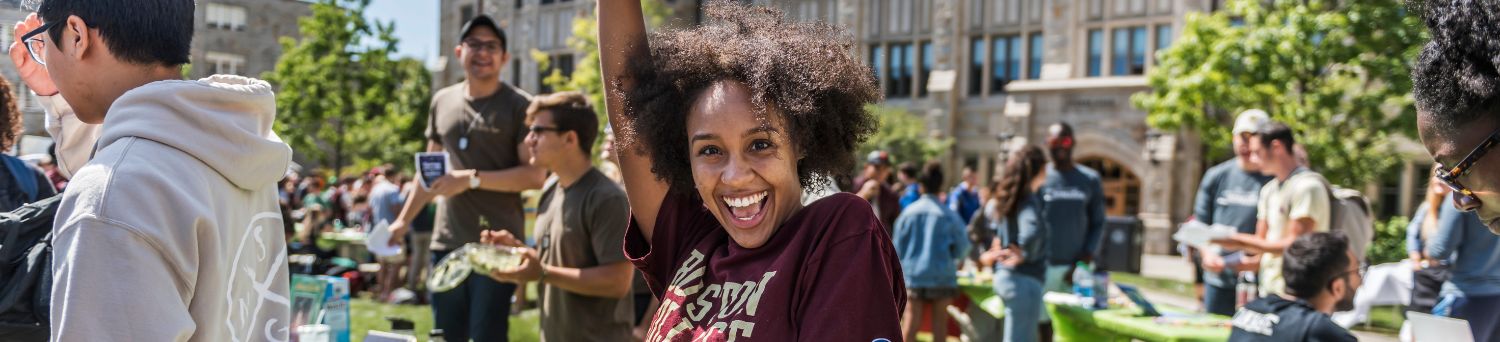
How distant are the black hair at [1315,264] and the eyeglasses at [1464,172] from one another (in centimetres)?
269

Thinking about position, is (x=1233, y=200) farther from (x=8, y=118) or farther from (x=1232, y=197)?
(x=8, y=118)

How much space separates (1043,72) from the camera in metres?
27.1

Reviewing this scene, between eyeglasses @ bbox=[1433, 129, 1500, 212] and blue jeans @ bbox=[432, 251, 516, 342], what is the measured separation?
3.80 meters

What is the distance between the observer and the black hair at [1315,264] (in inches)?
176

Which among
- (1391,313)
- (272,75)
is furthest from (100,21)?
(272,75)

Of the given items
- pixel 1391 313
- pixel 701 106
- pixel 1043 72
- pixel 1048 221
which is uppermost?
pixel 1043 72

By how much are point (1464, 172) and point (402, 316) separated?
8733mm

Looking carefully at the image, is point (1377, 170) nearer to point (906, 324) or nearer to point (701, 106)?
point (906, 324)

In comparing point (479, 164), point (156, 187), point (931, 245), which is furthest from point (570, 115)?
point (931, 245)

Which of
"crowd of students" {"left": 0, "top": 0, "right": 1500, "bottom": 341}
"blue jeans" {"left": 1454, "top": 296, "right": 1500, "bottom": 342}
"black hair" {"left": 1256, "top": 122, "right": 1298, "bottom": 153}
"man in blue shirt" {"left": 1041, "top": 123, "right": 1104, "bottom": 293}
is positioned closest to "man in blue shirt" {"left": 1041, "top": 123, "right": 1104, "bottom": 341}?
"man in blue shirt" {"left": 1041, "top": 123, "right": 1104, "bottom": 293}

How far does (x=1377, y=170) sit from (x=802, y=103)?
19296mm

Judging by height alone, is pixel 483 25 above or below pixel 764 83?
above

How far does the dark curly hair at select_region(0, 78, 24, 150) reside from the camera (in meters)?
3.93

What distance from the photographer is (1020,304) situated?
7070 millimetres
